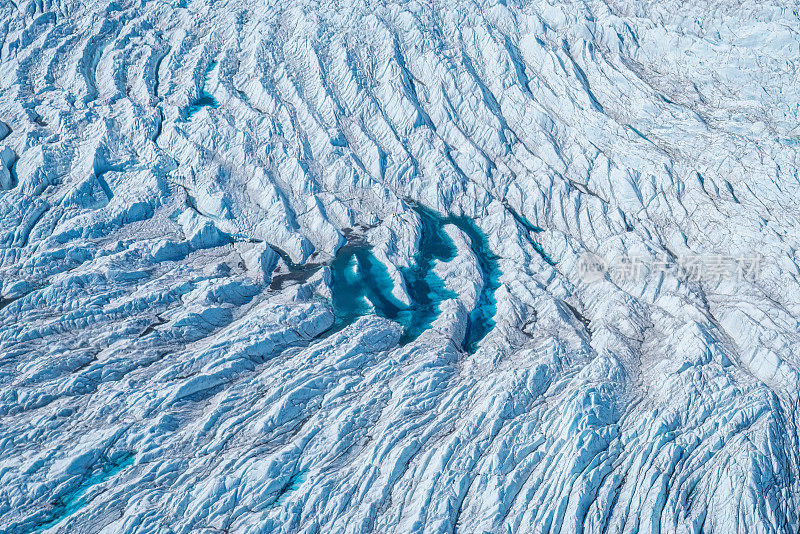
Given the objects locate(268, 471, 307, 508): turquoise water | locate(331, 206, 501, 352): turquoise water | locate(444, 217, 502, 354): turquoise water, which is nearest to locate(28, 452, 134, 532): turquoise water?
locate(268, 471, 307, 508): turquoise water

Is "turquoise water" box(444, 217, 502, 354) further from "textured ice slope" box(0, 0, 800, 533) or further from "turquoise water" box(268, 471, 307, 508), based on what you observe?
"turquoise water" box(268, 471, 307, 508)

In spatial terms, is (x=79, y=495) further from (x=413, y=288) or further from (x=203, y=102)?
(x=203, y=102)

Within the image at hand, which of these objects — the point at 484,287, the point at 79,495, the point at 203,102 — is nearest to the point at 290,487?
the point at 79,495

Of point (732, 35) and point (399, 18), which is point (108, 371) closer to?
point (399, 18)

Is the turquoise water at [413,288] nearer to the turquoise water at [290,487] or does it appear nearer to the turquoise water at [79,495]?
the turquoise water at [290,487]

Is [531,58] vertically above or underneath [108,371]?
above

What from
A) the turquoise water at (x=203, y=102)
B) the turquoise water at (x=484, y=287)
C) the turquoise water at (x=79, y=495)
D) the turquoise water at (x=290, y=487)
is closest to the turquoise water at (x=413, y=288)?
the turquoise water at (x=484, y=287)

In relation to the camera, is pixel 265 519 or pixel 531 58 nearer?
pixel 265 519

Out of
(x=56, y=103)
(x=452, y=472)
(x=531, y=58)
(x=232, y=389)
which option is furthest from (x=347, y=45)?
(x=452, y=472)
